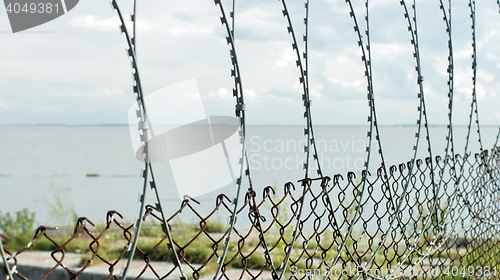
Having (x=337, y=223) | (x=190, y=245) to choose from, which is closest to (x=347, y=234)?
(x=337, y=223)

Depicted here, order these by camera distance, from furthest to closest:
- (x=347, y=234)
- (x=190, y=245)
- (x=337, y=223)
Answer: (x=190, y=245) → (x=337, y=223) → (x=347, y=234)

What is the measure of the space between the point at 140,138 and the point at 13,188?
47.4 feet

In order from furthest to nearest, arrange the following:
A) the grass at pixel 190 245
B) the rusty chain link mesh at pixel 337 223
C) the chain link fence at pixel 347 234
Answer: the grass at pixel 190 245 < the chain link fence at pixel 347 234 < the rusty chain link mesh at pixel 337 223

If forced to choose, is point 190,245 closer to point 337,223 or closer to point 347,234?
point 337,223

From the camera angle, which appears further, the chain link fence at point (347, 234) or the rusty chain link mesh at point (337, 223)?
the chain link fence at point (347, 234)

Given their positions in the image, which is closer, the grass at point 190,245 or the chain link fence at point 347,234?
the chain link fence at point 347,234

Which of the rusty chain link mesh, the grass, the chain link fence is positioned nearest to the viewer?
the rusty chain link mesh

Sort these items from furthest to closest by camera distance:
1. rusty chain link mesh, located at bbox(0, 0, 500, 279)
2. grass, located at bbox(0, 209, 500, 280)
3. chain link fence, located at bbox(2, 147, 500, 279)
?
grass, located at bbox(0, 209, 500, 280)
chain link fence, located at bbox(2, 147, 500, 279)
rusty chain link mesh, located at bbox(0, 0, 500, 279)

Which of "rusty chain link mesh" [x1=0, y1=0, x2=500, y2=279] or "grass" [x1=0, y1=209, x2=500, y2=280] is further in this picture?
"grass" [x1=0, y1=209, x2=500, y2=280]

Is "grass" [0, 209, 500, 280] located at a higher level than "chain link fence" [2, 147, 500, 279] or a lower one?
lower

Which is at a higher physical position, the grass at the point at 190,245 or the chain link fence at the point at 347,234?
the chain link fence at the point at 347,234

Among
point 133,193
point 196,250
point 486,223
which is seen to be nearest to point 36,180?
point 133,193

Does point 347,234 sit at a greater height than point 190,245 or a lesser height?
greater

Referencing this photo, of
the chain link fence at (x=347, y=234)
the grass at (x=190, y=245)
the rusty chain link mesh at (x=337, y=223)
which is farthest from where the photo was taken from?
the grass at (x=190, y=245)
